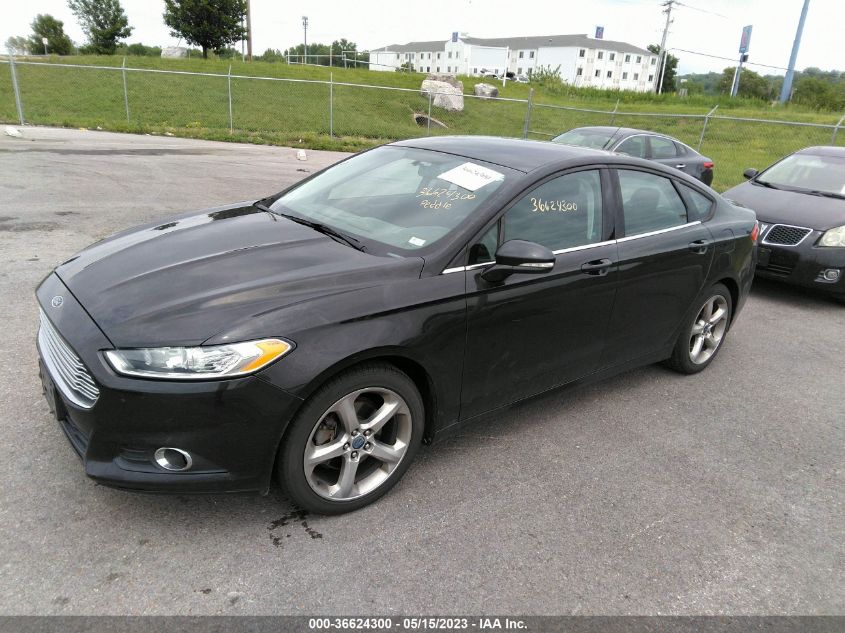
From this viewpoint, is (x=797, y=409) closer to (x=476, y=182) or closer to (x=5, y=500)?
(x=476, y=182)

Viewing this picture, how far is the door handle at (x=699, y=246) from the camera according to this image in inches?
168

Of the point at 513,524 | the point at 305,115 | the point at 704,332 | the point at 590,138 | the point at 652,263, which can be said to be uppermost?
the point at 590,138

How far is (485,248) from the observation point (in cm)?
312

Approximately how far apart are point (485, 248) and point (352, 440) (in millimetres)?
1160

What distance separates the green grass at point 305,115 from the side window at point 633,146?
234 inches

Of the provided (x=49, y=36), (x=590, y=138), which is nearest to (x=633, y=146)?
(x=590, y=138)

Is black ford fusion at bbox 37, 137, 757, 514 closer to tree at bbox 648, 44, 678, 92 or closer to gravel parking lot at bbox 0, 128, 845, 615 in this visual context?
gravel parking lot at bbox 0, 128, 845, 615

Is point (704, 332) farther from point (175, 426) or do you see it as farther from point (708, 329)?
point (175, 426)

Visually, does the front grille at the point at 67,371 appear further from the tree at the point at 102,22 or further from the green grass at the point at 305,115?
the tree at the point at 102,22

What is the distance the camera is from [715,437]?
3.86m

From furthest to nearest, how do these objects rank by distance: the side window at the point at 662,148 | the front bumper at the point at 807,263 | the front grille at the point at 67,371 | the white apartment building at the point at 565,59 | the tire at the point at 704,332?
the white apartment building at the point at 565,59 < the side window at the point at 662,148 < the front bumper at the point at 807,263 < the tire at the point at 704,332 < the front grille at the point at 67,371

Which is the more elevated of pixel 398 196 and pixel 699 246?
pixel 398 196

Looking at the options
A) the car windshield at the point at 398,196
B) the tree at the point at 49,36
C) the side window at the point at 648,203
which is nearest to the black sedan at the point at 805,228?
the side window at the point at 648,203

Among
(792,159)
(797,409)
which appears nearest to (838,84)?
(792,159)
